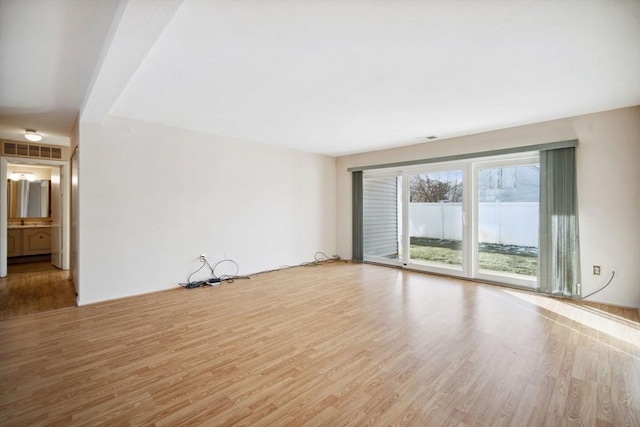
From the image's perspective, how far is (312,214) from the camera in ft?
20.7

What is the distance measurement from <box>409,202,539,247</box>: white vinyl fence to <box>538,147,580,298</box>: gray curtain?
0.24 metres

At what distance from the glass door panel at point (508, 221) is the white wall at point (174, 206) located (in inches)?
136

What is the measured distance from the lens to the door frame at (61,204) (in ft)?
15.7

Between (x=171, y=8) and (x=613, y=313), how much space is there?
16.9ft

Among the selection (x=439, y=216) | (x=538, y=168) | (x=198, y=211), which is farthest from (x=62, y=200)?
(x=538, y=168)

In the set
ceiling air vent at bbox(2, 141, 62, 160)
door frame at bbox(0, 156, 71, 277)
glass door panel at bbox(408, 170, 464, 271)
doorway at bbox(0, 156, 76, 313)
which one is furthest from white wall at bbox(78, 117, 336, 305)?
ceiling air vent at bbox(2, 141, 62, 160)

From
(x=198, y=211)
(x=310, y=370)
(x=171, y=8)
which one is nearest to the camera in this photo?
(x=171, y=8)

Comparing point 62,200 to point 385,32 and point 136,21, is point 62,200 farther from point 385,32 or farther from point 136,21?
point 385,32

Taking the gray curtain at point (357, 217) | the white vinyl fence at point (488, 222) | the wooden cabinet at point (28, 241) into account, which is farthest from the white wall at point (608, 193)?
the wooden cabinet at point (28, 241)

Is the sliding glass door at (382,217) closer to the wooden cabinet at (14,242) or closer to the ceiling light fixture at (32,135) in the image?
the ceiling light fixture at (32,135)

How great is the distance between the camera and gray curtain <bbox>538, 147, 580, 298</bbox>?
3.72 m

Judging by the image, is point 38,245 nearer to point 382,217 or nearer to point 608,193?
point 382,217

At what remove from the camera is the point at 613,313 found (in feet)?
10.6

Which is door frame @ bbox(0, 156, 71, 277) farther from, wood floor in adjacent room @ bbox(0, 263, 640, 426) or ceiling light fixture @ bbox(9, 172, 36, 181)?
wood floor in adjacent room @ bbox(0, 263, 640, 426)
